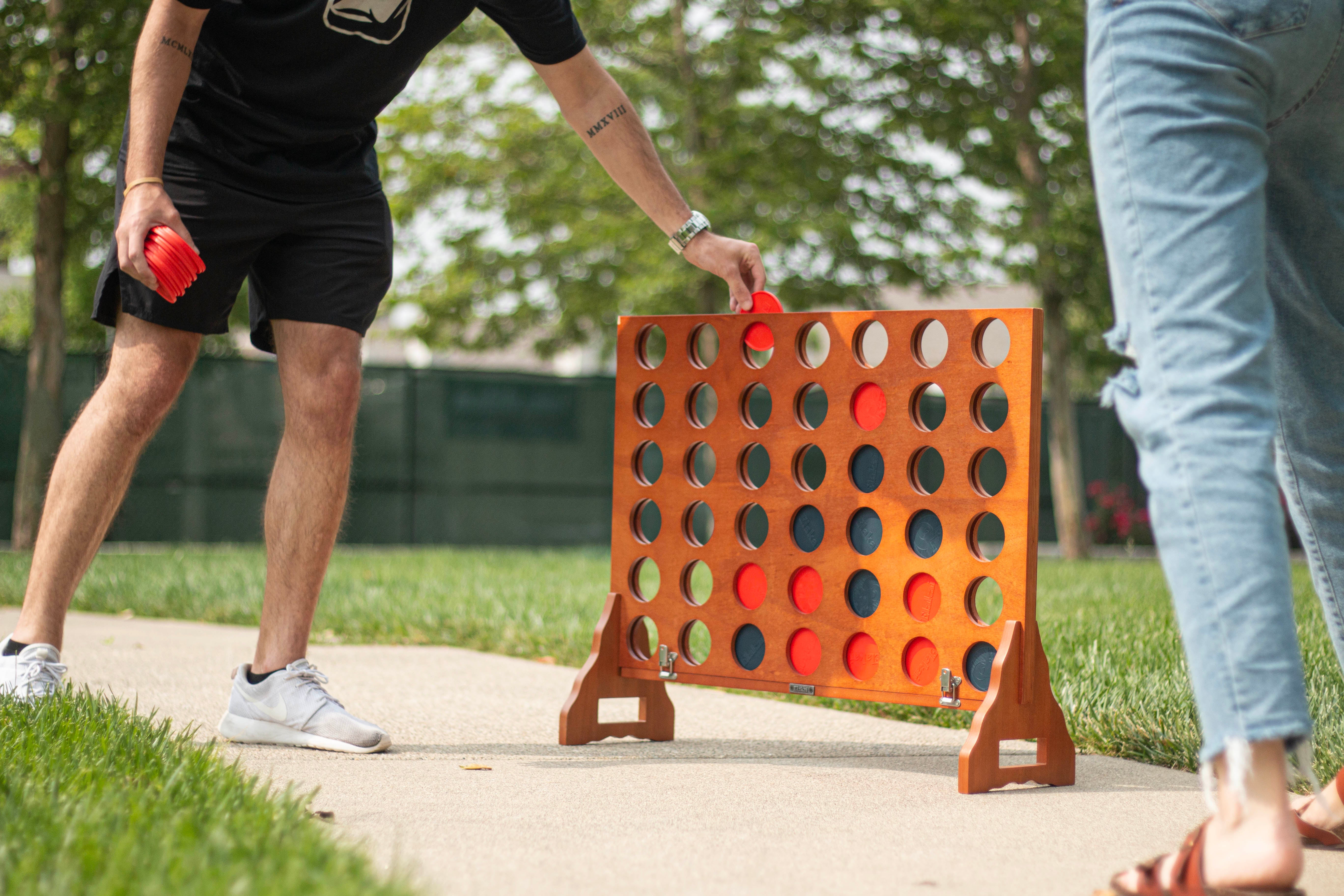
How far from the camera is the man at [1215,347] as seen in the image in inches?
55.9

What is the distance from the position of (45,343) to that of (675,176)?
5599mm

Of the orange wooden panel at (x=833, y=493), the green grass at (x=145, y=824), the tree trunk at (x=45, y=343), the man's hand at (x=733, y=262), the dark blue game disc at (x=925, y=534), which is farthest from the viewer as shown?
the tree trunk at (x=45, y=343)

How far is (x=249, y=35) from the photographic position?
275 centimetres

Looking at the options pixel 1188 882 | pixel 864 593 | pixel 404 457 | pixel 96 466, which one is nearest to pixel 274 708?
pixel 96 466

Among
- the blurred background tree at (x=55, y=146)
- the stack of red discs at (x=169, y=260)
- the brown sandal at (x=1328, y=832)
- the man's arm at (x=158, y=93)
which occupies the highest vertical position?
the blurred background tree at (x=55, y=146)

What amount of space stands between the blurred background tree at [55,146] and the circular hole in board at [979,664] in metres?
7.77

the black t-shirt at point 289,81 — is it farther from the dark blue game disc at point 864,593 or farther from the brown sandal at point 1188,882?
the brown sandal at point 1188,882

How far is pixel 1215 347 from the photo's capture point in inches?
58.4

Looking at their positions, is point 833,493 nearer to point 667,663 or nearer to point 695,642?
point 667,663

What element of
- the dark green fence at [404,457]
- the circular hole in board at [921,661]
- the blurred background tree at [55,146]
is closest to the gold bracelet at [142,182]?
the circular hole in board at [921,661]

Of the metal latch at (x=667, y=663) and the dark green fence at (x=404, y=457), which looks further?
the dark green fence at (x=404, y=457)

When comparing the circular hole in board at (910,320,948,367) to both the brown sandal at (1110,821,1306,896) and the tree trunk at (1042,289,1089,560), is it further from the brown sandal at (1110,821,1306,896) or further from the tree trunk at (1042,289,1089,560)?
the tree trunk at (1042,289,1089,560)

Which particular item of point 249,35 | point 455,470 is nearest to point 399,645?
point 249,35

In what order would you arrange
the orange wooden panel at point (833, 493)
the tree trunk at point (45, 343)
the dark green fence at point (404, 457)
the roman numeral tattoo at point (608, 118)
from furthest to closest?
the dark green fence at point (404, 457), the tree trunk at point (45, 343), the roman numeral tattoo at point (608, 118), the orange wooden panel at point (833, 493)
